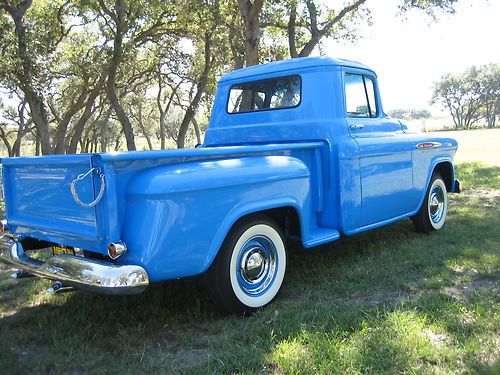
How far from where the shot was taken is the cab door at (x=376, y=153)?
4742 mm

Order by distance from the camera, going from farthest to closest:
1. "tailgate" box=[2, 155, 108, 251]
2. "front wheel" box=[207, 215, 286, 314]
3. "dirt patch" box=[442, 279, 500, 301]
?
"dirt patch" box=[442, 279, 500, 301] → "front wheel" box=[207, 215, 286, 314] → "tailgate" box=[2, 155, 108, 251]

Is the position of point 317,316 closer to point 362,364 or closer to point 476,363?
point 362,364

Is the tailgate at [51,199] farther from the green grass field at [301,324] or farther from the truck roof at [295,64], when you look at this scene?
the truck roof at [295,64]

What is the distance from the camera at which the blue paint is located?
9.94ft

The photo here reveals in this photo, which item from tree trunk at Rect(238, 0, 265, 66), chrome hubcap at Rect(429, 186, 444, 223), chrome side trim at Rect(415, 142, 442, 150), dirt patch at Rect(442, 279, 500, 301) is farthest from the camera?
tree trunk at Rect(238, 0, 265, 66)

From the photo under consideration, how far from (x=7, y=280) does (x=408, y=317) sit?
3890 mm

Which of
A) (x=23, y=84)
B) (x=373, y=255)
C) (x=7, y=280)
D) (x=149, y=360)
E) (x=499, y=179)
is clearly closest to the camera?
(x=149, y=360)

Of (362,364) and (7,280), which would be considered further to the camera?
(7,280)

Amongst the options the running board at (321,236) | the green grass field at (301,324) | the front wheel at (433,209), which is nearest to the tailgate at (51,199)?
the green grass field at (301,324)

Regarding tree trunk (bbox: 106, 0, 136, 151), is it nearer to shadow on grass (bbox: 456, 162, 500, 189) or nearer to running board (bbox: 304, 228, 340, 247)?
shadow on grass (bbox: 456, 162, 500, 189)

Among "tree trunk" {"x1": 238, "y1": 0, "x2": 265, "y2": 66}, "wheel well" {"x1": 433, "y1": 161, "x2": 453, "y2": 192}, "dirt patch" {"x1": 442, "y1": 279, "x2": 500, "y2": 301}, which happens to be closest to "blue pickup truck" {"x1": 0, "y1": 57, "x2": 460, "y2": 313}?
→ "wheel well" {"x1": 433, "y1": 161, "x2": 453, "y2": 192}

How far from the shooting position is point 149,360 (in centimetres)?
302

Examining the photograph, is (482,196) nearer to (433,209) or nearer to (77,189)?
(433,209)

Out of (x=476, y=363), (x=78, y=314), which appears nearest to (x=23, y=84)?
(x=78, y=314)
